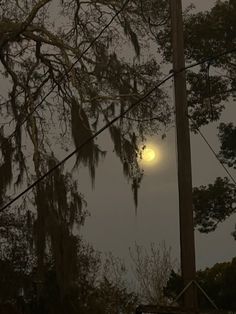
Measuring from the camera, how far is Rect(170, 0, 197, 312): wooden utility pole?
306 inches

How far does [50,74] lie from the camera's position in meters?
15.0

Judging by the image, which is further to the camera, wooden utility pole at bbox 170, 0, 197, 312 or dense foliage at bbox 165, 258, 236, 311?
dense foliage at bbox 165, 258, 236, 311

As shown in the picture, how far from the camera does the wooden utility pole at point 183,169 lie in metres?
7.77

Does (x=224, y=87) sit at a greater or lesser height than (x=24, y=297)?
greater

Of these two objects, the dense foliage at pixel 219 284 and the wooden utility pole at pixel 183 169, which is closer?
the wooden utility pole at pixel 183 169

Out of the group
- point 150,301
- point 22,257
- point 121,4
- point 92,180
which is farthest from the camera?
point 150,301

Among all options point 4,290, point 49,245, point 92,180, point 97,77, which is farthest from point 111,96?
point 4,290

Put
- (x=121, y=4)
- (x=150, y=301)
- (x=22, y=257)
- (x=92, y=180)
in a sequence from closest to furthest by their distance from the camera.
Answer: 1. (x=92, y=180)
2. (x=121, y=4)
3. (x=22, y=257)
4. (x=150, y=301)

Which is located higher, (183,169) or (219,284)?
(219,284)

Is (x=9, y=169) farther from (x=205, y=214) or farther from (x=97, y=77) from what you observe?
(x=205, y=214)

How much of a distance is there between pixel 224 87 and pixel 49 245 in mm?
7186

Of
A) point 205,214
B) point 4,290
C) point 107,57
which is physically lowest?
point 4,290

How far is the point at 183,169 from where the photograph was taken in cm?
816

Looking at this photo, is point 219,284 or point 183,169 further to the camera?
point 219,284
